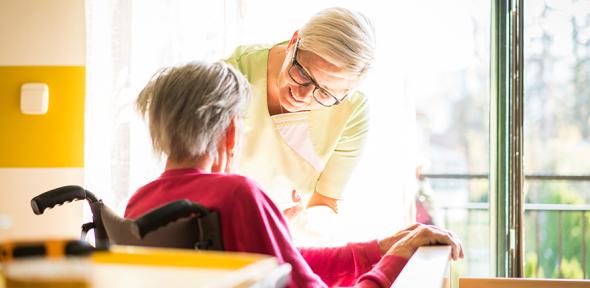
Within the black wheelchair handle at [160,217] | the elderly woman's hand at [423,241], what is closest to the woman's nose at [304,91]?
the elderly woman's hand at [423,241]

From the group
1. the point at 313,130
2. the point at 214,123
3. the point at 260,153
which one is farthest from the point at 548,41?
the point at 214,123

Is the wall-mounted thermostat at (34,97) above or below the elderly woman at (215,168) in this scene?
above

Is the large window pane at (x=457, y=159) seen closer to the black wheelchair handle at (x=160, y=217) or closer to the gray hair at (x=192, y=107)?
the gray hair at (x=192, y=107)

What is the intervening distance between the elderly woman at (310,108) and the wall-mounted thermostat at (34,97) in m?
1.02

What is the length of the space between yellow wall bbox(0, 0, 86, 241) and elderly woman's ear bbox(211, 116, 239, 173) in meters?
1.60

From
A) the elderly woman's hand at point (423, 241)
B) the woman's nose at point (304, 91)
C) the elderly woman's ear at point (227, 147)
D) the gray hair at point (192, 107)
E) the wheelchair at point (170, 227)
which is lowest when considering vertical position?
the elderly woman's hand at point (423, 241)

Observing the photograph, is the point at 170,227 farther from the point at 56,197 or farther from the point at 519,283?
the point at 519,283

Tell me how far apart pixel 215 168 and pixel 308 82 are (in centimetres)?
67

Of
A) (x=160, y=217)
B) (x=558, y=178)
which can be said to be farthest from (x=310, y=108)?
(x=558, y=178)

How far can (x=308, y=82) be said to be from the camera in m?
2.01

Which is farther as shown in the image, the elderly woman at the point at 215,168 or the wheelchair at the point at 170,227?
the elderly woman at the point at 215,168

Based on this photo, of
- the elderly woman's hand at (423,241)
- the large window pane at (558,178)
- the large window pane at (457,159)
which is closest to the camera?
the elderly woman's hand at (423,241)

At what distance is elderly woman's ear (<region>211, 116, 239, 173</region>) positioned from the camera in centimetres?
137

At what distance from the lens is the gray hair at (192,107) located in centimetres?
131
